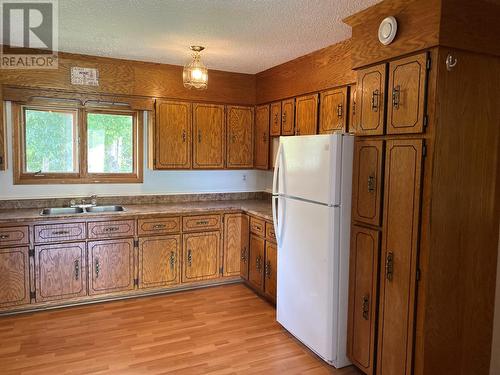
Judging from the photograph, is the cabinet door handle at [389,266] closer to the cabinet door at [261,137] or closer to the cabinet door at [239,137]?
the cabinet door at [261,137]

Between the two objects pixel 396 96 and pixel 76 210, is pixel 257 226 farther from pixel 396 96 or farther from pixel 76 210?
pixel 396 96

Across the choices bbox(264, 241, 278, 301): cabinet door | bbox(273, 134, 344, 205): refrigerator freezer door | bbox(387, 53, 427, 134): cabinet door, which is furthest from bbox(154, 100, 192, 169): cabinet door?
bbox(387, 53, 427, 134): cabinet door

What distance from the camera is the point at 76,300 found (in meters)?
3.65

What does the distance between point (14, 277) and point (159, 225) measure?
1330mm

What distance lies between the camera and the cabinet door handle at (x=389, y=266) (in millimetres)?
2338

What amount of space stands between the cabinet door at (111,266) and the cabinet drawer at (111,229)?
0.07 m

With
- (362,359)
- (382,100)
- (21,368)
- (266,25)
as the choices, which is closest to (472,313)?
(362,359)

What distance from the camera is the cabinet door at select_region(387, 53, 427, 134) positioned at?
83.2 inches

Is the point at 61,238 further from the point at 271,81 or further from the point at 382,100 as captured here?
the point at 382,100

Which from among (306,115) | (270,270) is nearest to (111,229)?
(270,270)

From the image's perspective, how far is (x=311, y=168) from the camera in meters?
2.77

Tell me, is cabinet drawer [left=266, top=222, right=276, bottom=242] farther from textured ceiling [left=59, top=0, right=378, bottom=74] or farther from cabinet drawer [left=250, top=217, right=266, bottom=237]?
textured ceiling [left=59, top=0, right=378, bottom=74]

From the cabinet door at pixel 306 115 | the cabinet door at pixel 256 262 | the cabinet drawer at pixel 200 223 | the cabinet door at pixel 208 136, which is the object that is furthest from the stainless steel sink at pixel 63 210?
the cabinet door at pixel 306 115

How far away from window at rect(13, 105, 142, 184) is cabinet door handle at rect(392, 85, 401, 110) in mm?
2870
